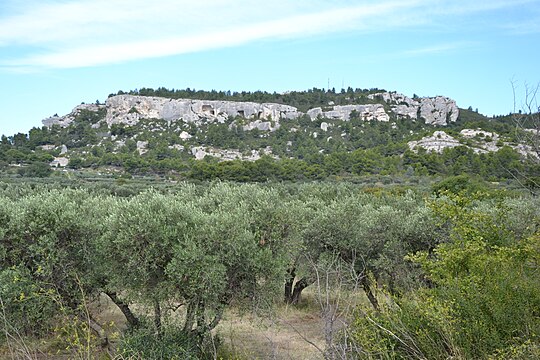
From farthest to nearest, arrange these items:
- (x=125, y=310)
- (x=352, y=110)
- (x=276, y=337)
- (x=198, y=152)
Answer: (x=352, y=110)
(x=198, y=152)
(x=276, y=337)
(x=125, y=310)

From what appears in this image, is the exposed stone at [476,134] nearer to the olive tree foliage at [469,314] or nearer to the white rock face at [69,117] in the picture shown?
the olive tree foliage at [469,314]

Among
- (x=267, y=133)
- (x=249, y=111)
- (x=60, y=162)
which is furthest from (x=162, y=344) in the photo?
(x=249, y=111)

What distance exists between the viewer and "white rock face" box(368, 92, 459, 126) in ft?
355

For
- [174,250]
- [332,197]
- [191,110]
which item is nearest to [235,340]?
[174,250]

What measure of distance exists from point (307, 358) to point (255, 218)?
4.14m

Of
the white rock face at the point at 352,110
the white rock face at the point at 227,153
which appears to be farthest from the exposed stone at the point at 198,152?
the white rock face at the point at 352,110

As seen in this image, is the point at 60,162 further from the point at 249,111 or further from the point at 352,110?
the point at 352,110

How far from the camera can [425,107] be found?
378 feet

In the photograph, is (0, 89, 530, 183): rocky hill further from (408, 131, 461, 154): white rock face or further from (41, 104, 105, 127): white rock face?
(41, 104, 105, 127): white rock face

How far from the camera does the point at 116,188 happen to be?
3759cm

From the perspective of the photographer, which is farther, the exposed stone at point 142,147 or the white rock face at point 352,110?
the white rock face at point 352,110

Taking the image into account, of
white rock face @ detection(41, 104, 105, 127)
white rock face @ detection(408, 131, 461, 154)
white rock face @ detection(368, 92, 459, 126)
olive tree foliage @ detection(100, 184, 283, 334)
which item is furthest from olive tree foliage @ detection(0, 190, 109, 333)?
white rock face @ detection(368, 92, 459, 126)

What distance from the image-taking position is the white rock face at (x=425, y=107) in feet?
355

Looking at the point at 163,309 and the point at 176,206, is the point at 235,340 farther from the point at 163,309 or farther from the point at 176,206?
the point at 176,206
